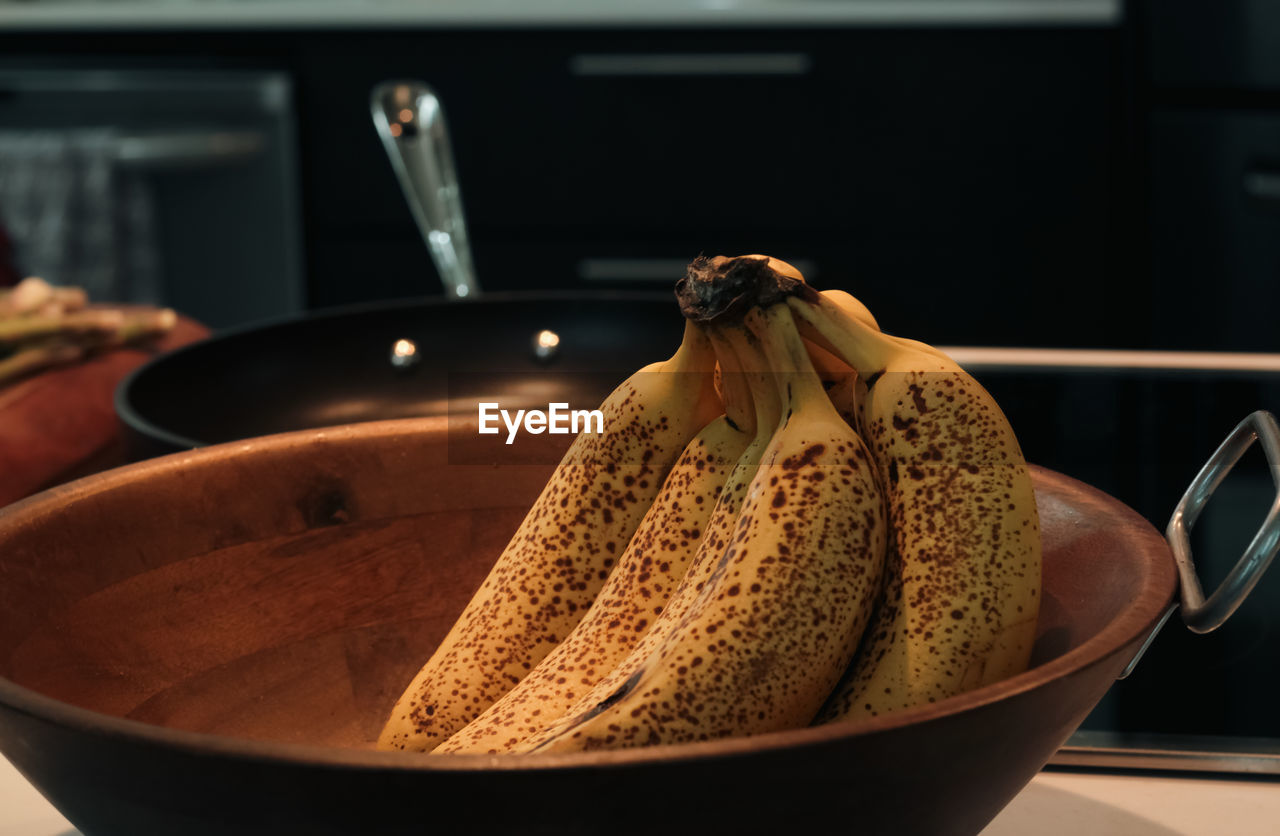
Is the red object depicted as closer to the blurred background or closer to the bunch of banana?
the bunch of banana

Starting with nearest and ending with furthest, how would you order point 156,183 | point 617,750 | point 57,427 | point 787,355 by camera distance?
1. point 617,750
2. point 787,355
3. point 57,427
4. point 156,183

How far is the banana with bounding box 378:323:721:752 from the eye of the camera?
1.22ft

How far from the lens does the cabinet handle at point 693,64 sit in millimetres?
1639

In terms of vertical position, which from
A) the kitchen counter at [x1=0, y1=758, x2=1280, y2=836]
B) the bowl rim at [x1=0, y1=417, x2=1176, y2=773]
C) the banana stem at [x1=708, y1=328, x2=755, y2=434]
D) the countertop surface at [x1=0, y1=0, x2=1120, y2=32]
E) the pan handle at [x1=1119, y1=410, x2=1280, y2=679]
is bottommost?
the kitchen counter at [x1=0, y1=758, x2=1280, y2=836]

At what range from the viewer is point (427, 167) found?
86cm

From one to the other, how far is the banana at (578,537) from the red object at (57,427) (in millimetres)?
376

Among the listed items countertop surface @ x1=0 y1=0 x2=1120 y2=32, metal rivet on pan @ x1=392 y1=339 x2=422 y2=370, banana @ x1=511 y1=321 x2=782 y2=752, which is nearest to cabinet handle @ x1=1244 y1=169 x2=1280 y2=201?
countertop surface @ x1=0 y1=0 x2=1120 y2=32

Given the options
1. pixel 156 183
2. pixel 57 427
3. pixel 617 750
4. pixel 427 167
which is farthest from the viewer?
pixel 156 183

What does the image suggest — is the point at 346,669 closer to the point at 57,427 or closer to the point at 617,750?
the point at 617,750

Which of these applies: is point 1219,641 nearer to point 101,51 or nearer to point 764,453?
point 764,453

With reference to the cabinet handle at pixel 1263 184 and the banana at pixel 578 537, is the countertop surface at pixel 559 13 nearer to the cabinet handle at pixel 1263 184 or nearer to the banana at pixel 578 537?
the cabinet handle at pixel 1263 184

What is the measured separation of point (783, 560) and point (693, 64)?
57.2 inches

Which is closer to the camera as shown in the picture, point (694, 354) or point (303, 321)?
point (694, 354)

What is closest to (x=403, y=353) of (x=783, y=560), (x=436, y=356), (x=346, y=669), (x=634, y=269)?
(x=436, y=356)
